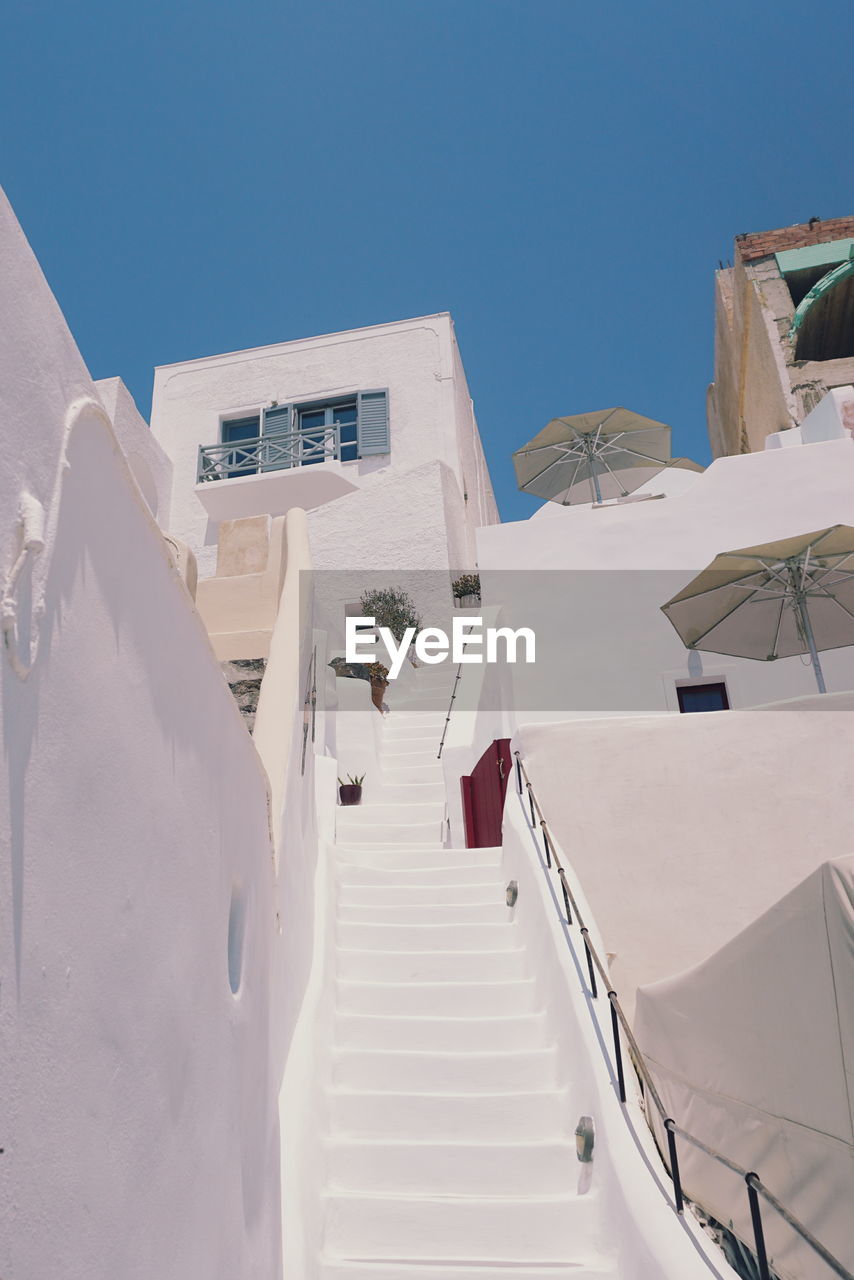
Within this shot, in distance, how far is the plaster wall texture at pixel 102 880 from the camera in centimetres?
175

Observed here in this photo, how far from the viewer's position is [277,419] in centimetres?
1961

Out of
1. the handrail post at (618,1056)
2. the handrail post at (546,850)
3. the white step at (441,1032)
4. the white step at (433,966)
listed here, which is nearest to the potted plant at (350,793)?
the handrail post at (546,850)

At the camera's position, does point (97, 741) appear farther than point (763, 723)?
No

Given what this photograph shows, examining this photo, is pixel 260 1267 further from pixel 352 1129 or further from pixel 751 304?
pixel 751 304

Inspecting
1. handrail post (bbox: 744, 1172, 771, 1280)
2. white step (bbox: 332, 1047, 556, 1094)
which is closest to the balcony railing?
white step (bbox: 332, 1047, 556, 1094)

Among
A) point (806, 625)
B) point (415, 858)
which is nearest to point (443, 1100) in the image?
point (415, 858)

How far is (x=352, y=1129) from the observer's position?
15.6ft

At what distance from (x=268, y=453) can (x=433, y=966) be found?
14559 millimetres

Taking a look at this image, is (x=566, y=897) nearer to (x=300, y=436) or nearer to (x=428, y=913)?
(x=428, y=913)

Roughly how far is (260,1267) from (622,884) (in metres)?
4.60

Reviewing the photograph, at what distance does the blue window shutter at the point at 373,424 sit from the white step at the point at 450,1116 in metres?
15.4

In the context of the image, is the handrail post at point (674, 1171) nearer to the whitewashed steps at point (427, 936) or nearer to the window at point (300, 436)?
the whitewashed steps at point (427, 936)

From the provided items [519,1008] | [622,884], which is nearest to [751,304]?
[622,884]

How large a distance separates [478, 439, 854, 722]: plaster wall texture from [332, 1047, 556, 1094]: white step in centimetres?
580
